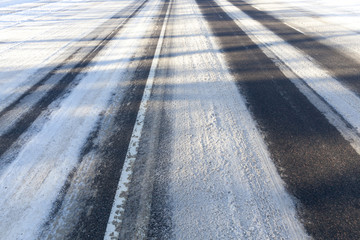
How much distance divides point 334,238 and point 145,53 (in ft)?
18.1

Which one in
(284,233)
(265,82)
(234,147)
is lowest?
(284,233)

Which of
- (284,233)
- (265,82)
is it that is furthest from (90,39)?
(284,233)

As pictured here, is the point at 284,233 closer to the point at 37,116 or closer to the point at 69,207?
the point at 69,207

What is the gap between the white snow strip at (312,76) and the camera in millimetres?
3504

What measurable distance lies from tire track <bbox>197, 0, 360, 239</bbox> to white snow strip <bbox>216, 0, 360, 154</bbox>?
307 mm

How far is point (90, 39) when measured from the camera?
302 inches

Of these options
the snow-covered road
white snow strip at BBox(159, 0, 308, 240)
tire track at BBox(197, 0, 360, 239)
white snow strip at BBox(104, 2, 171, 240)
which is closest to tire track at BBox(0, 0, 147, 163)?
the snow-covered road

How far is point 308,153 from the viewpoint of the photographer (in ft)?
9.16

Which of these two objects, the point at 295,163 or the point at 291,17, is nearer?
the point at 295,163

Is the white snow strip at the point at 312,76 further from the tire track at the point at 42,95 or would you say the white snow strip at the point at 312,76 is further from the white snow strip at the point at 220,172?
the tire track at the point at 42,95

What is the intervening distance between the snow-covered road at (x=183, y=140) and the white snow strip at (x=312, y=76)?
31 mm

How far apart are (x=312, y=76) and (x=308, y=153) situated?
2.51 metres

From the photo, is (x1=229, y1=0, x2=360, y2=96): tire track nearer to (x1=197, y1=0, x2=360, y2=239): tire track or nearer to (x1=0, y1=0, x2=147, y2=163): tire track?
(x1=197, y1=0, x2=360, y2=239): tire track

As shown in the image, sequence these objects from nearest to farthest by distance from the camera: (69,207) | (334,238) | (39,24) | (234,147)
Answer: (334,238) < (69,207) < (234,147) < (39,24)
